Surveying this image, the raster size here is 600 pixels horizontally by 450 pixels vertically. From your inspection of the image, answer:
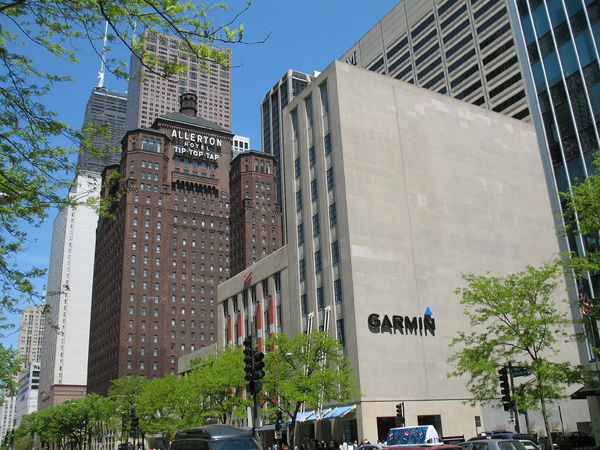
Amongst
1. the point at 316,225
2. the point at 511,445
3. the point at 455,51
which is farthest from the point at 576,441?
the point at 455,51

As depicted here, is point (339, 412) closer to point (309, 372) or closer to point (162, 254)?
point (309, 372)

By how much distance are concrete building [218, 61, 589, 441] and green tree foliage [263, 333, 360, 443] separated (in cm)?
337

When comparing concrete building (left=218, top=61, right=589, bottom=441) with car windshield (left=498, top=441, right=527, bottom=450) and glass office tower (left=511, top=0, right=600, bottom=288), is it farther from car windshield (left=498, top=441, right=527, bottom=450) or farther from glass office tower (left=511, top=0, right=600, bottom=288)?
car windshield (left=498, top=441, right=527, bottom=450)

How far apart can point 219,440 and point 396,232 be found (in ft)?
153

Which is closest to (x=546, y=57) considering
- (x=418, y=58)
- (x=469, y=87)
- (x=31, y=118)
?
(x=31, y=118)

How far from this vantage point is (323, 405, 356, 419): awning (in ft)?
177

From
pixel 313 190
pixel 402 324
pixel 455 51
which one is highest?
pixel 455 51

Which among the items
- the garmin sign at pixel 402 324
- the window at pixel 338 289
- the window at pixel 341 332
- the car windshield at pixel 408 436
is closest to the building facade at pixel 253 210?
the window at pixel 338 289

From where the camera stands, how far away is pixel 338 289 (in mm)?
59406

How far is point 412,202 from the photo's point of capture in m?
64.4

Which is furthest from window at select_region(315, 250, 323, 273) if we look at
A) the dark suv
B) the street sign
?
the dark suv

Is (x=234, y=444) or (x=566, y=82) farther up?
(x=566, y=82)

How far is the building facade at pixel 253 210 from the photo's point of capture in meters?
150

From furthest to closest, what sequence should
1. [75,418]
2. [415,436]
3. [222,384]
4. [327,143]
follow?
[75,418] < [327,143] < [222,384] < [415,436]
